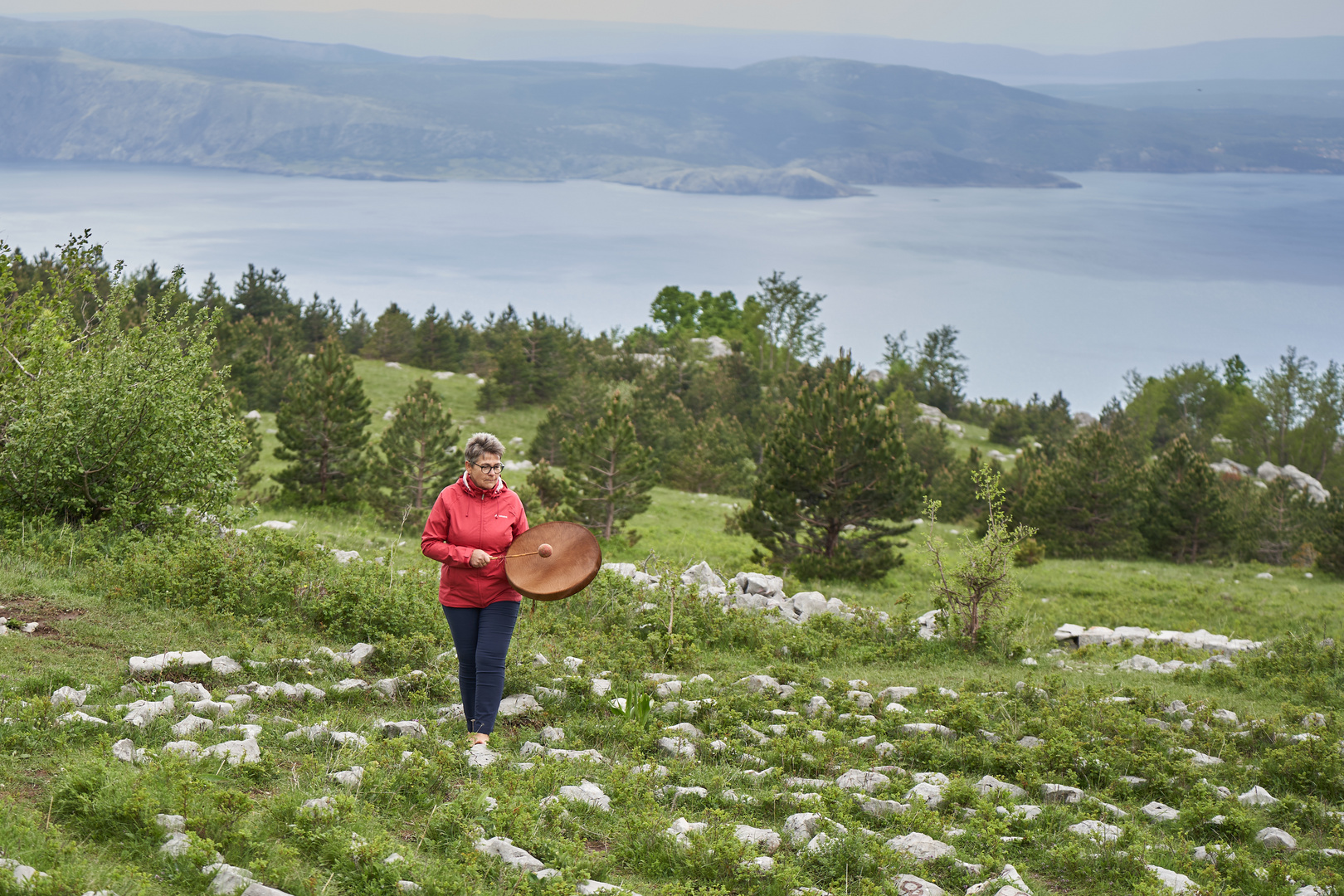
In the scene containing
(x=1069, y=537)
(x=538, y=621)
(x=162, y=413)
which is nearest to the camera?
(x=538, y=621)

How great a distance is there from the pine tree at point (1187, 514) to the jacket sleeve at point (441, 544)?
109 ft

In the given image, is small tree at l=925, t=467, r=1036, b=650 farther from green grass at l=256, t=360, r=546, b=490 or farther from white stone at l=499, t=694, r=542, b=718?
green grass at l=256, t=360, r=546, b=490

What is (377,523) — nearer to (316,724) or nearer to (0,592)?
(0,592)

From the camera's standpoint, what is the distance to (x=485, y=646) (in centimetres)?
677

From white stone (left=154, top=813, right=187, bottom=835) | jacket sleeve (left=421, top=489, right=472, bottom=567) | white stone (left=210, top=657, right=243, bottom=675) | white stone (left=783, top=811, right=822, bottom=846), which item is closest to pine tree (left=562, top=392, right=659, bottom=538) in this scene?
white stone (left=210, top=657, right=243, bottom=675)

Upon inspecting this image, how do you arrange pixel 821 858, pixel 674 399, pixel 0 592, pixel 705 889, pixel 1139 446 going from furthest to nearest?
pixel 1139 446 → pixel 674 399 → pixel 0 592 → pixel 821 858 → pixel 705 889

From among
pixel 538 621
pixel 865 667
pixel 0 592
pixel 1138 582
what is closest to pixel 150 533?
pixel 0 592

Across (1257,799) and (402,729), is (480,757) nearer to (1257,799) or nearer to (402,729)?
(402,729)

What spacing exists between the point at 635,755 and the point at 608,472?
19410mm

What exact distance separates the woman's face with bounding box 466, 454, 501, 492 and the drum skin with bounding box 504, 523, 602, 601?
0.49 m

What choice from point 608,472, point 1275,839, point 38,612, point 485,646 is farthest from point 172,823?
point 608,472

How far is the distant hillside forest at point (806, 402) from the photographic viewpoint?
3225 centimetres

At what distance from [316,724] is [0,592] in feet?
15.8

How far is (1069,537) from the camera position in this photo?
32344mm
